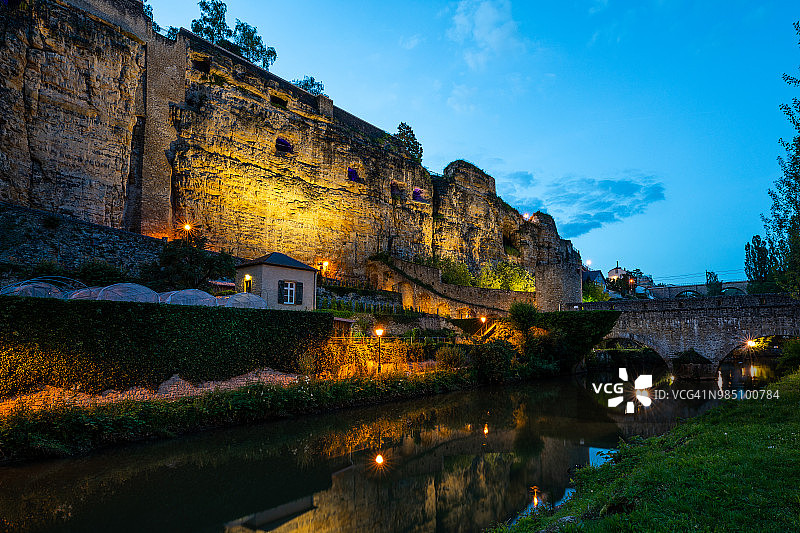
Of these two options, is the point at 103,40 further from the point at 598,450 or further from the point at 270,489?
the point at 598,450

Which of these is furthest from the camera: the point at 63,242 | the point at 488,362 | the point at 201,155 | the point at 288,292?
the point at 201,155

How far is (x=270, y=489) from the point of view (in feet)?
24.3

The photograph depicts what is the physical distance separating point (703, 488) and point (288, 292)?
50.0ft

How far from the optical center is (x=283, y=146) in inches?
1048

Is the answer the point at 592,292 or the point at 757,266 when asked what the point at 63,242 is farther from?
the point at 757,266

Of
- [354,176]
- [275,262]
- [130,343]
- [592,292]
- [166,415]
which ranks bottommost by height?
[166,415]

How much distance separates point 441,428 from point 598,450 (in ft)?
13.5

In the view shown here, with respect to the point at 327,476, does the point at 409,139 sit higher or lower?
higher

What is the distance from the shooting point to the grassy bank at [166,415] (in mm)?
8195

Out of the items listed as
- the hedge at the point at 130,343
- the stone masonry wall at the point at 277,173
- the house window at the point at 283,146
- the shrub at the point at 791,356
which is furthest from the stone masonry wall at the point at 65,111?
the shrub at the point at 791,356

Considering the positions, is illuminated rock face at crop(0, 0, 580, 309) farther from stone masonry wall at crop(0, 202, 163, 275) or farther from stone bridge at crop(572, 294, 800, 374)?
stone bridge at crop(572, 294, 800, 374)

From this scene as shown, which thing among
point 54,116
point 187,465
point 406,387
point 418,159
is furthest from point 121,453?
point 418,159

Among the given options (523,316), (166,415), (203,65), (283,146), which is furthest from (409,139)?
(166,415)

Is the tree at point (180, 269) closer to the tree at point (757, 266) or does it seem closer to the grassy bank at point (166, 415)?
the grassy bank at point (166, 415)
